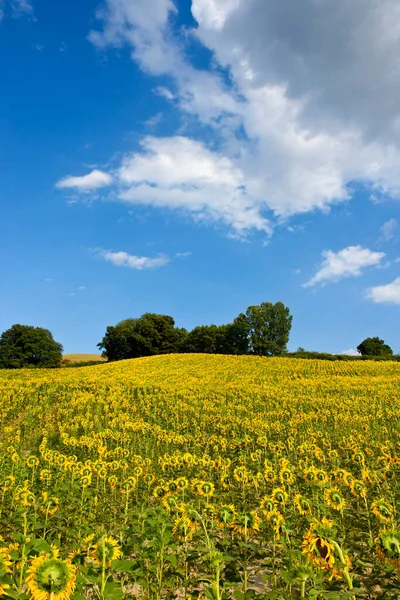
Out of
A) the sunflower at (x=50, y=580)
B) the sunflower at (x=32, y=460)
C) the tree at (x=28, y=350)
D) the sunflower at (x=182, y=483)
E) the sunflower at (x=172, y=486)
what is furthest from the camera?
the tree at (x=28, y=350)

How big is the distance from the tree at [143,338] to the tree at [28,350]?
1429cm

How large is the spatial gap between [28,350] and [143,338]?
Answer: 76.3ft

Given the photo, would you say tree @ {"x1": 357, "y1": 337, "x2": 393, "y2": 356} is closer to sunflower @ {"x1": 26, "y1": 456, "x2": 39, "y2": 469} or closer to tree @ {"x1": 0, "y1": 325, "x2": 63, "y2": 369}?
tree @ {"x1": 0, "y1": 325, "x2": 63, "y2": 369}

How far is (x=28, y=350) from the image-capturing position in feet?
257

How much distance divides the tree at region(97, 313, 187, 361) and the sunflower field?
49126 millimetres

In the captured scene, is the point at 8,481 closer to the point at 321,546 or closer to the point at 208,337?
the point at 321,546

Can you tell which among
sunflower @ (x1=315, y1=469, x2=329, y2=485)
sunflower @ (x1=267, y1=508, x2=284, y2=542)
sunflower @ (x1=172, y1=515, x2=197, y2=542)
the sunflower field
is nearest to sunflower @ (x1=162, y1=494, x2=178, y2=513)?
the sunflower field

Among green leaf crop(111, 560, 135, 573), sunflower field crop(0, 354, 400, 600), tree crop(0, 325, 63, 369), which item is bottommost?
sunflower field crop(0, 354, 400, 600)

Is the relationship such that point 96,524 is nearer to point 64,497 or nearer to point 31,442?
point 64,497

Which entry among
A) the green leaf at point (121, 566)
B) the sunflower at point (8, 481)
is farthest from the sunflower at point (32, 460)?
the green leaf at point (121, 566)

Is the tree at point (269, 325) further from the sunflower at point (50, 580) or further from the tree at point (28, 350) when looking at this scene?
the sunflower at point (50, 580)

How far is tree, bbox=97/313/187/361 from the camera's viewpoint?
8869 centimetres

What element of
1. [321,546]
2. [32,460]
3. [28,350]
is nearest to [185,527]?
[321,546]

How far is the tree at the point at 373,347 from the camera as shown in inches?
3612
